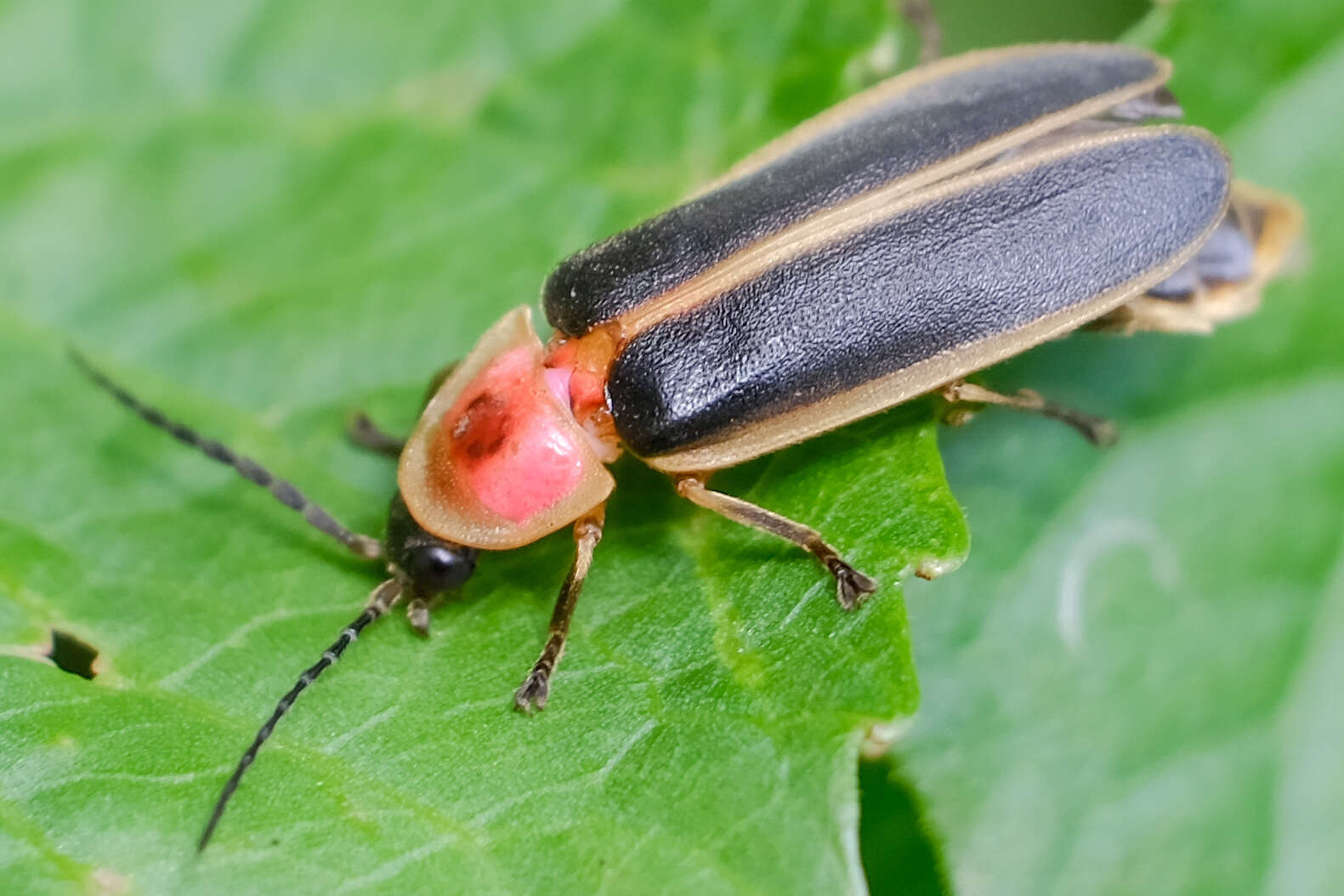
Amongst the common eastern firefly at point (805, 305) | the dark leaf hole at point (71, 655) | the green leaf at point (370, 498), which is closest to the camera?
the green leaf at point (370, 498)

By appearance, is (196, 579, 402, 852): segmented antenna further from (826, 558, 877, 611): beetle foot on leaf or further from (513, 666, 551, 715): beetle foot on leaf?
(826, 558, 877, 611): beetle foot on leaf

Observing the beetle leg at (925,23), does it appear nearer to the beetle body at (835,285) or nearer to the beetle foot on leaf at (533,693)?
the beetle body at (835,285)

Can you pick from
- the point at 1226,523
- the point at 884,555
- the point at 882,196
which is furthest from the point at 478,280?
the point at 1226,523

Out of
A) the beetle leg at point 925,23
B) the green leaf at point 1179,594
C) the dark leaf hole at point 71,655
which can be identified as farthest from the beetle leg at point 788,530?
the beetle leg at point 925,23

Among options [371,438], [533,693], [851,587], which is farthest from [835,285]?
[371,438]

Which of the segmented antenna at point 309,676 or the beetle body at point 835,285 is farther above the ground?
the beetle body at point 835,285

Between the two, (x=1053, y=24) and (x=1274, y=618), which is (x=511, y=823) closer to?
(x=1274, y=618)
